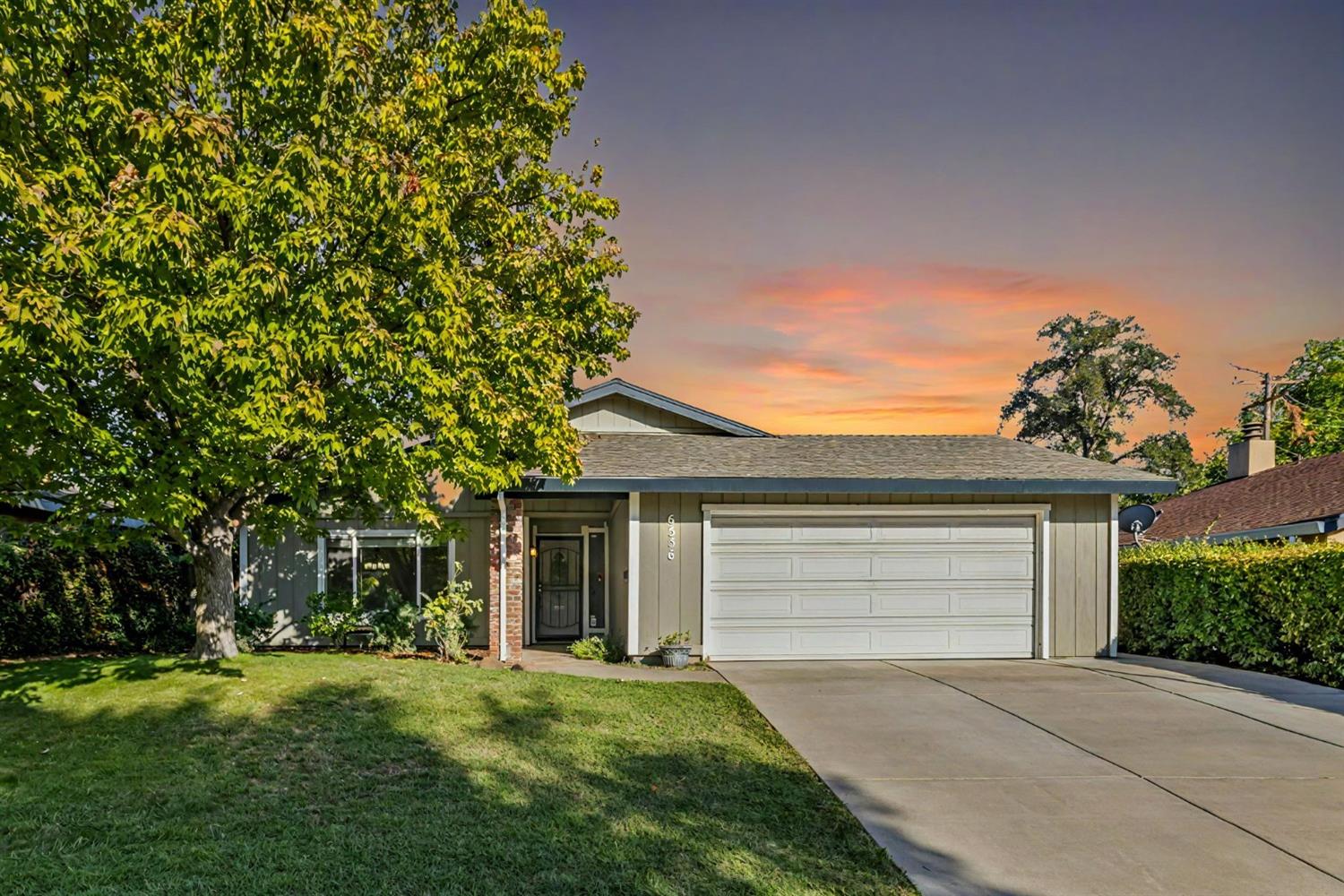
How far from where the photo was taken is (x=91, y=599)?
11414 millimetres

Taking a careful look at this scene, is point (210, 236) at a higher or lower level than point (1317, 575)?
higher

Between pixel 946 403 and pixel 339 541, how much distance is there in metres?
19.6

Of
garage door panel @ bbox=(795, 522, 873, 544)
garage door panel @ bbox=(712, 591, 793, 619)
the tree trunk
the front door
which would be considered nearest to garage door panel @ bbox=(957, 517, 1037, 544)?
garage door panel @ bbox=(795, 522, 873, 544)

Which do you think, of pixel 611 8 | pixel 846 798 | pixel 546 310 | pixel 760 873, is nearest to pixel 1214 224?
pixel 611 8

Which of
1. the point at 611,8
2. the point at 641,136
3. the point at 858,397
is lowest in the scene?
the point at 858,397

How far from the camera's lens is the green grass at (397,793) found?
14.0ft

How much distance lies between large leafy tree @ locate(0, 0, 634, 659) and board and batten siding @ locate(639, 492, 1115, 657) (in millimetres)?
2392

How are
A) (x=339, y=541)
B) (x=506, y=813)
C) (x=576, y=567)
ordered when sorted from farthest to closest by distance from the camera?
(x=576, y=567) → (x=339, y=541) → (x=506, y=813)

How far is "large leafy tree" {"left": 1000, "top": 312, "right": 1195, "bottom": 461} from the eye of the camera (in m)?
39.2

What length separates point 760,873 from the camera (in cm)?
431

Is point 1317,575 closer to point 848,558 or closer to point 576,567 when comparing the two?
point 848,558

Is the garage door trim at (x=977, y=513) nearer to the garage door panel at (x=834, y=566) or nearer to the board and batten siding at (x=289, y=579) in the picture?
the garage door panel at (x=834, y=566)

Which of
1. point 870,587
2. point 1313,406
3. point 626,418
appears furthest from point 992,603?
point 1313,406

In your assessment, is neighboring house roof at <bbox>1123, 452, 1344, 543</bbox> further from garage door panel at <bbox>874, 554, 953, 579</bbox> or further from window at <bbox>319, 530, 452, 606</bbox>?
window at <bbox>319, 530, 452, 606</bbox>
